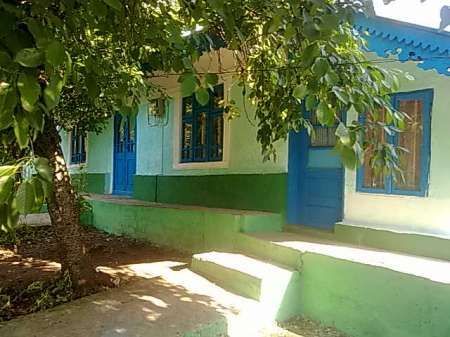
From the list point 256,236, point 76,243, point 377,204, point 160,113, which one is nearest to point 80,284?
point 76,243

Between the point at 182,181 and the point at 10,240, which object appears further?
the point at 182,181

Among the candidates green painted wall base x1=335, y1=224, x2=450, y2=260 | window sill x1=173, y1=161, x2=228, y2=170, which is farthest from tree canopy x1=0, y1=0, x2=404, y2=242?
window sill x1=173, y1=161, x2=228, y2=170

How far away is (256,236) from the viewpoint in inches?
255

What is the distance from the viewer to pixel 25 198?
4.51 ft

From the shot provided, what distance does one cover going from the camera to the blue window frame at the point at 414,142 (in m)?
5.33

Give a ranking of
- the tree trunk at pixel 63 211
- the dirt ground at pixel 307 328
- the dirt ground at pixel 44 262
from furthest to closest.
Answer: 1. the tree trunk at pixel 63 211
2. the dirt ground at pixel 44 262
3. the dirt ground at pixel 307 328

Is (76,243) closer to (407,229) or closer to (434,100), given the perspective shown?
(407,229)

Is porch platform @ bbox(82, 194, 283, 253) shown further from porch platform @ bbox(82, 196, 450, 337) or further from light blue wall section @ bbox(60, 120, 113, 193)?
light blue wall section @ bbox(60, 120, 113, 193)

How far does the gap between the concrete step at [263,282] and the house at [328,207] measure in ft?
0.07

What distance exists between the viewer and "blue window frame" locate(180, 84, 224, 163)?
884cm

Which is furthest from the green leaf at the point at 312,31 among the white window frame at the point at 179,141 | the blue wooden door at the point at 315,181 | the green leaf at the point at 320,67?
the white window frame at the point at 179,141

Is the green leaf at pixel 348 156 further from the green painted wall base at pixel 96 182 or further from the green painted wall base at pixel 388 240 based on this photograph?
the green painted wall base at pixel 96 182

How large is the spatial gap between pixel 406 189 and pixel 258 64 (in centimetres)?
239

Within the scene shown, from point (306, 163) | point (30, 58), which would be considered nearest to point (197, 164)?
point (306, 163)
